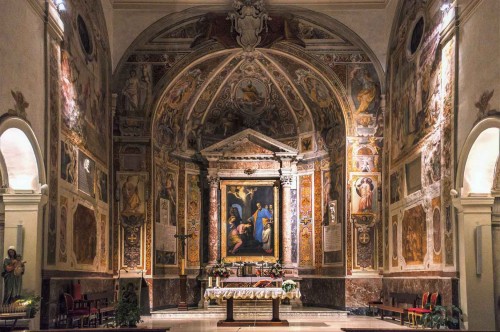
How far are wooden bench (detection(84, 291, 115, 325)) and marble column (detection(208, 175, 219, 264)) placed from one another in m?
4.91

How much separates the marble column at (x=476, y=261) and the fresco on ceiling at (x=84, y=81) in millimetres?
9343

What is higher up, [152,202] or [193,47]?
[193,47]

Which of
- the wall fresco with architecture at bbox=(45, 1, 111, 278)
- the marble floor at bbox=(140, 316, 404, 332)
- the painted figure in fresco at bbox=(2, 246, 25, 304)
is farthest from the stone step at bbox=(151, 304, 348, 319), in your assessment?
the painted figure in fresco at bbox=(2, 246, 25, 304)

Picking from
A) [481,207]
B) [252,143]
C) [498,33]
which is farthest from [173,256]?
[498,33]

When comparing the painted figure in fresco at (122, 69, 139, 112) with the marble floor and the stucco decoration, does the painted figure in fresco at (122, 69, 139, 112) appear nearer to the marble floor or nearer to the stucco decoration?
the marble floor

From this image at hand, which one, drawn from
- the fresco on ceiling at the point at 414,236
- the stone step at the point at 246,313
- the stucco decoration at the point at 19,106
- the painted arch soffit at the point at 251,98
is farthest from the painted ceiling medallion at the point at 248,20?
the stucco decoration at the point at 19,106

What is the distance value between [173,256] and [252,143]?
5060 millimetres

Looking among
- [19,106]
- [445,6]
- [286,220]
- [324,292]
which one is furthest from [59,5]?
[324,292]

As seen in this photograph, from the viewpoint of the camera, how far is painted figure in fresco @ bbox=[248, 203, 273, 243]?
1059 inches

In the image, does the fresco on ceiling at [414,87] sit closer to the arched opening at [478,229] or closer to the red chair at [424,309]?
the arched opening at [478,229]

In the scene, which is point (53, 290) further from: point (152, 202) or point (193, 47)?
point (193, 47)

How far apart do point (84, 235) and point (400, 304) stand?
8884 mm

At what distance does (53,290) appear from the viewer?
16.0 m

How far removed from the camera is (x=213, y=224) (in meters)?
26.8
